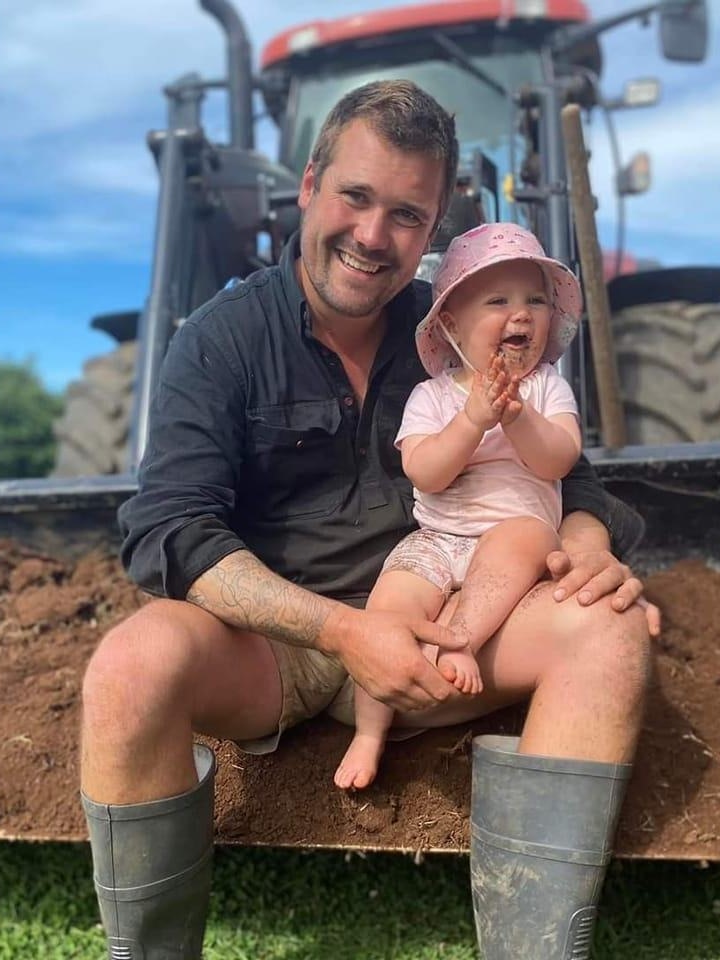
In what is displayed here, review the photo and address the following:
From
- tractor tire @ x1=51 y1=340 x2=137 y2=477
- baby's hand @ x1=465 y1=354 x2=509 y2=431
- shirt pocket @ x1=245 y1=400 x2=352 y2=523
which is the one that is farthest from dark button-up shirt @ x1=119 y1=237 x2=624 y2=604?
A: tractor tire @ x1=51 y1=340 x2=137 y2=477

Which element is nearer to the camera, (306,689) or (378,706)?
(378,706)

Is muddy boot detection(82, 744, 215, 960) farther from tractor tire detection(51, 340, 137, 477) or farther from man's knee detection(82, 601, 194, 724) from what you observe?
tractor tire detection(51, 340, 137, 477)

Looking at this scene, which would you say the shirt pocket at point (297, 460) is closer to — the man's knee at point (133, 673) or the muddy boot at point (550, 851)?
the man's knee at point (133, 673)

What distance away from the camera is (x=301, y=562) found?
1.88 m

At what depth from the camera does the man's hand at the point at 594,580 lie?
1552 millimetres

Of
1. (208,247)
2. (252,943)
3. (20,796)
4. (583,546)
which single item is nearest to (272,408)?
(583,546)

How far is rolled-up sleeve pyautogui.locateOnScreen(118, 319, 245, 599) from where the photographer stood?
64.0 inches

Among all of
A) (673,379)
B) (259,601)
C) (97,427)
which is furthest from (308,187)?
(97,427)

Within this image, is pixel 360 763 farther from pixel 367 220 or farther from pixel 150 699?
pixel 367 220

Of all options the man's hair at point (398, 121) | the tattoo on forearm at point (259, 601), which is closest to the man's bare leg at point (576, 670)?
the tattoo on forearm at point (259, 601)

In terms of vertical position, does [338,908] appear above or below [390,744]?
below

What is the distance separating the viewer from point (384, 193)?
1.78m

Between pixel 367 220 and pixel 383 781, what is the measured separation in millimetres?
977

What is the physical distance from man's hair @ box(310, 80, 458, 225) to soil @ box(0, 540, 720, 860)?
1.01 m
